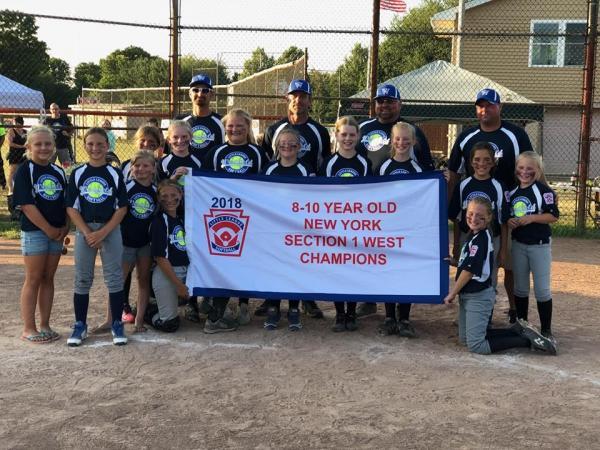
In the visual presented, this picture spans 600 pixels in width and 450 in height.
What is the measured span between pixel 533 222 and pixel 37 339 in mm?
4188

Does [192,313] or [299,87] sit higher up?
[299,87]

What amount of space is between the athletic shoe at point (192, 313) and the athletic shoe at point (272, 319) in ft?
2.29

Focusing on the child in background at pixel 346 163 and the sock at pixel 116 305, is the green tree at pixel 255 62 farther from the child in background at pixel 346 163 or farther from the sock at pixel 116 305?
the sock at pixel 116 305

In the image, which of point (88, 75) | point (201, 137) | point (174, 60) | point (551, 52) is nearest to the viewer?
point (201, 137)

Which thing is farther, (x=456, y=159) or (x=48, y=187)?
(x=456, y=159)

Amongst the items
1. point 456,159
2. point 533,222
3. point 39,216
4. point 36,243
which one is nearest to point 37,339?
point 36,243

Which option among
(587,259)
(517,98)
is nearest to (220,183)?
(587,259)

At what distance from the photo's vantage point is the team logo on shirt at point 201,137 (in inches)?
256

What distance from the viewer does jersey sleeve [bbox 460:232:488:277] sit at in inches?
217

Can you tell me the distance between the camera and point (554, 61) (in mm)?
24141

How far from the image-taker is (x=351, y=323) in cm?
610

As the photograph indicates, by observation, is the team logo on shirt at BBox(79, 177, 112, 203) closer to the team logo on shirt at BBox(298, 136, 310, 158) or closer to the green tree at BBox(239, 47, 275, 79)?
the team logo on shirt at BBox(298, 136, 310, 158)

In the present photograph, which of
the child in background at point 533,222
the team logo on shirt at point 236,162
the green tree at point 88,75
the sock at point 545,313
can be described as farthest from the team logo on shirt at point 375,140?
the green tree at point 88,75

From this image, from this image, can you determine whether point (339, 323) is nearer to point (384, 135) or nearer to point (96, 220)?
point (384, 135)
